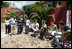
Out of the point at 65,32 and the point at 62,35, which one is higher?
the point at 65,32

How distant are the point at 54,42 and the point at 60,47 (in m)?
0.41

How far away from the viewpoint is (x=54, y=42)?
5.46 m

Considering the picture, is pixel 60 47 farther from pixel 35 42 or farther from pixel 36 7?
pixel 36 7

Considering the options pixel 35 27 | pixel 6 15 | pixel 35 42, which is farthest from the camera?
pixel 35 27

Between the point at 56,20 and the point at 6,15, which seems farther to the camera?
the point at 56,20

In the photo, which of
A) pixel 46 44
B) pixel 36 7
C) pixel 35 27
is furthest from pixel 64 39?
pixel 36 7

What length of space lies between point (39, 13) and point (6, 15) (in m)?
6.77

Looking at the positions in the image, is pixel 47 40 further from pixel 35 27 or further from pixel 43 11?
pixel 43 11

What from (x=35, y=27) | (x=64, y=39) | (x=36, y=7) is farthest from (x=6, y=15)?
(x=36, y=7)

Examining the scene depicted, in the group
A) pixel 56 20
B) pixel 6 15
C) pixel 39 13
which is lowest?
pixel 56 20

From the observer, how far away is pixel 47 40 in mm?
6016

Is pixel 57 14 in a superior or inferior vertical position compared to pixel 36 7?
inferior

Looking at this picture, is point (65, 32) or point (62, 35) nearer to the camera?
point (65, 32)

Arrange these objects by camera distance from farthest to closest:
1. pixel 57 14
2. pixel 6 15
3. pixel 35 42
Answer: pixel 57 14 → pixel 35 42 → pixel 6 15
